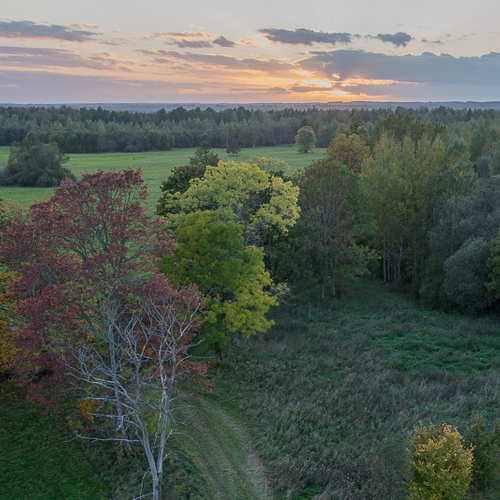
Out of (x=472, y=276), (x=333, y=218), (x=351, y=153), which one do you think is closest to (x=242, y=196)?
(x=333, y=218)

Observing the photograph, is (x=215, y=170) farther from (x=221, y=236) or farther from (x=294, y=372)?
(x=294, y=372)

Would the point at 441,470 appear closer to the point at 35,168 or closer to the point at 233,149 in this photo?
the point at 35,168

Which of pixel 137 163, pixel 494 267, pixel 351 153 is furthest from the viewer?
pixel 137 163

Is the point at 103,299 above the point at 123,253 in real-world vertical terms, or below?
below

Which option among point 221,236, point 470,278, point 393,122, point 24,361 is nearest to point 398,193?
point 470,278

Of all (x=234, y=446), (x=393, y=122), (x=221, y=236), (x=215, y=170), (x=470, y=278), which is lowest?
(x=234, y=446)

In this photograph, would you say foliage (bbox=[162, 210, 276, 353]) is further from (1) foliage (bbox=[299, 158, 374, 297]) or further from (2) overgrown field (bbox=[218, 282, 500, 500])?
(1) foliage (bbox=[299, 158, 374, 297])
